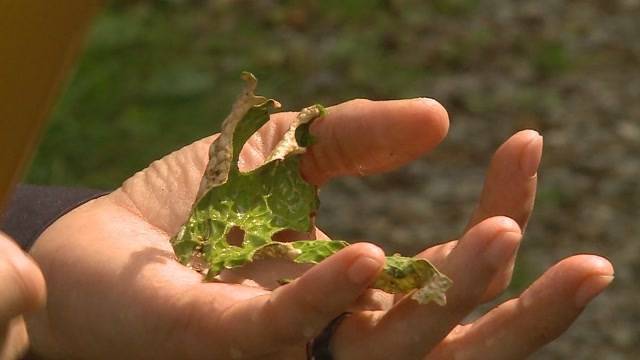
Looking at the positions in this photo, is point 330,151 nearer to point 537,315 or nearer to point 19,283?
point 537,315

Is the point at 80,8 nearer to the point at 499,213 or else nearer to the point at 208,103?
the point at 499,213

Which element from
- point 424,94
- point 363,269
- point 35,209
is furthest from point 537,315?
point 424,94

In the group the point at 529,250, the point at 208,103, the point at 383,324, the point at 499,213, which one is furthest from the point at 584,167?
the point at 383,324

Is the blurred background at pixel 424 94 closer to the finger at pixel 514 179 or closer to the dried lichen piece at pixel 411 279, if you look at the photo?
the finger at pixel 514 179

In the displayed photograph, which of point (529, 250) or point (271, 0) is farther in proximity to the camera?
point (271, 0)

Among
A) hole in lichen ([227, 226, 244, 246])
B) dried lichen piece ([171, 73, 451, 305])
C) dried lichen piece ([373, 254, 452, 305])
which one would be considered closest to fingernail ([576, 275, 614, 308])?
dried lichen piece ([373, 254, 452, 305])

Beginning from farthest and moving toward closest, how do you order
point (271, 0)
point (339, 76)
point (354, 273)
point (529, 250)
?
point (271, 0), point (339, 76), point (529, 250), point (354, 273)

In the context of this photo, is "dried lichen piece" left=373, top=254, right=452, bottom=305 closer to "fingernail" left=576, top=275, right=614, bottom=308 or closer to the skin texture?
the skin texture
